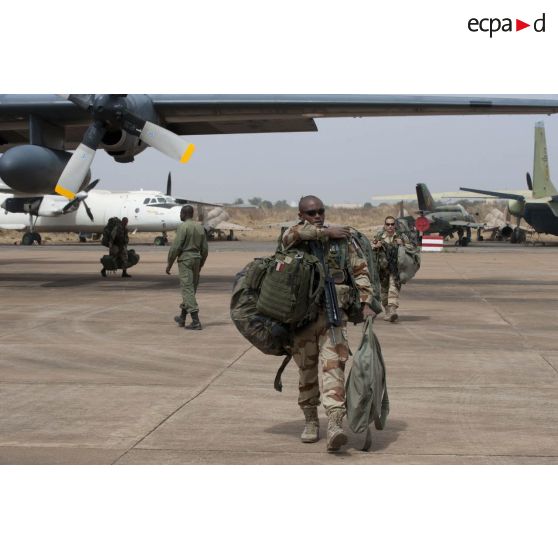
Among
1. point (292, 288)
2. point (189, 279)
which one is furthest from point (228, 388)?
point (189, 279)

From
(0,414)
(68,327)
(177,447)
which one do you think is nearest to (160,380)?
(0,414)

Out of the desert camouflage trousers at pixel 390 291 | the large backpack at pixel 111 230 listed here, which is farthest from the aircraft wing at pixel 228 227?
the desert camouflage trousers at pixel 390 291

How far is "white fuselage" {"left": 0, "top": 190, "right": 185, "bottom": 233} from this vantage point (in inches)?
1778

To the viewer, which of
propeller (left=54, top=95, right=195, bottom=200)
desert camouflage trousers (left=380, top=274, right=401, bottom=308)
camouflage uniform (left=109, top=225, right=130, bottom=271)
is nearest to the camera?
desert camouflage trousers (left=380, top=274, right=401, bottom=308)

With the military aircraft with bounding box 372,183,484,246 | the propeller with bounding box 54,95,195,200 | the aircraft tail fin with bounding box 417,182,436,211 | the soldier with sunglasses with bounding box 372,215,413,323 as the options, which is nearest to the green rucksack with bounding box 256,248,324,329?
the soldier with sunglasses with bounding box 372,215,413,323

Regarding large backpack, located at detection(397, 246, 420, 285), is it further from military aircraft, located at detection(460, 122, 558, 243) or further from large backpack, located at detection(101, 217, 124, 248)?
military aircraft, located at detection(460, 122, 558, 243)

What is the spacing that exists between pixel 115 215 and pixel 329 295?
4149 centimetres

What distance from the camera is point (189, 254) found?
12.3 m

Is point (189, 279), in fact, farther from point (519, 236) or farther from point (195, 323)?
point (519, 236)

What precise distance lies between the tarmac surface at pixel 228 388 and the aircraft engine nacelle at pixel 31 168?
2549mm

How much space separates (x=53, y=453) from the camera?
18.6ft

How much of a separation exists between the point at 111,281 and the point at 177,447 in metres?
15.8

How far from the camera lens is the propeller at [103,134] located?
55.7ft

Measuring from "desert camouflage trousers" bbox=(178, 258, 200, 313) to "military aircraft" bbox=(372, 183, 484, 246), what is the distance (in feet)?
131
